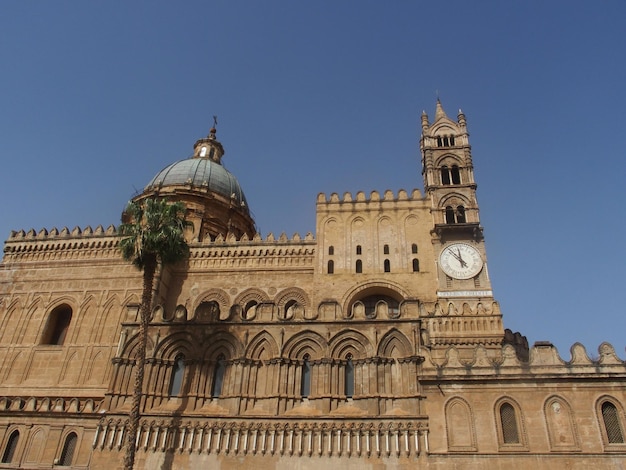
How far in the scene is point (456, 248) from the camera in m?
30.8

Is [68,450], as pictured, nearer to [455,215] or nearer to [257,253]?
[257,253]

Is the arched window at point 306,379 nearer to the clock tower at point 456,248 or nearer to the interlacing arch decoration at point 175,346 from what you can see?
the interlacing arch decoration at point 175,346

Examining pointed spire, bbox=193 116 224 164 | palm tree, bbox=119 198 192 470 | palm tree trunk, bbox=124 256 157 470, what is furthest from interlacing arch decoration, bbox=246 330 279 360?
pointed spire, bbox=193 116 224 164

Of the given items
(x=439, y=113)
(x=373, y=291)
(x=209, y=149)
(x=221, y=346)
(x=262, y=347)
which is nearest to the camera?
(x=262, y=347)

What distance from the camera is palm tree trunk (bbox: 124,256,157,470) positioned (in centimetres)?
1831

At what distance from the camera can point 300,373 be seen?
65.0 feet

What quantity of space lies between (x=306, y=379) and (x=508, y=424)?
7020mm

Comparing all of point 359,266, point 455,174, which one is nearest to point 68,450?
point 359,266

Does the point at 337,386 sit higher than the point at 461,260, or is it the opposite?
the point at 461,260

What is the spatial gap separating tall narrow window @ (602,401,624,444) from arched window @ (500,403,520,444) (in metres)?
2.72

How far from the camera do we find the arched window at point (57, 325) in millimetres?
31859

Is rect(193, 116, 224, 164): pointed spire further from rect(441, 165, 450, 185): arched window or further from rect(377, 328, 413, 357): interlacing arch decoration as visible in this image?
rect(377, 328, 413, 357): interlacing arch decoration

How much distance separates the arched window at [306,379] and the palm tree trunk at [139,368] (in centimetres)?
578

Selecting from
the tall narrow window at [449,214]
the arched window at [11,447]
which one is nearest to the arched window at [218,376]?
the arched window at [11,447]
